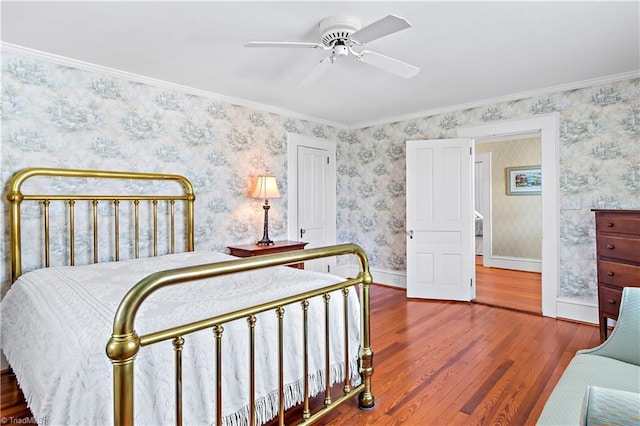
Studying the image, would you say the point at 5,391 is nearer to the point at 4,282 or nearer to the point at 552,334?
the point at 4,282

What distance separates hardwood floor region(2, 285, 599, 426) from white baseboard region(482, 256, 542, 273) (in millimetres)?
2667

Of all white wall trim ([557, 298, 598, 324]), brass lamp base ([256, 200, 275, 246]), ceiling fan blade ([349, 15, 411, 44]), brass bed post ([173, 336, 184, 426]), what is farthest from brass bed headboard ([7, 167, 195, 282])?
white wall trim ([557, 298, 598, 324])

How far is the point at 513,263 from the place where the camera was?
613 cm

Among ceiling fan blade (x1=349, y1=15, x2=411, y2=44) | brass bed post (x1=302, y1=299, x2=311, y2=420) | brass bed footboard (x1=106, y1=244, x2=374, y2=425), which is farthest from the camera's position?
ceiling fan blade (x1=349, y1=15, x2=411, y2=44)

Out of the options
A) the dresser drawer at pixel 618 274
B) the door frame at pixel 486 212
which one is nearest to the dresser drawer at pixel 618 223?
the dresser drawer at pixel 618 274

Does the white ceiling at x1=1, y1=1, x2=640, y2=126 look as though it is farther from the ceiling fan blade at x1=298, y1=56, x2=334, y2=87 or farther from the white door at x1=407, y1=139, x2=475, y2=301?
the white door at x1=407, y1=139, x2=475, y2=301

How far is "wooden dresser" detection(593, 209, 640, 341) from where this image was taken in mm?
2646

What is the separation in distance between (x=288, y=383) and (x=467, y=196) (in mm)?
3235

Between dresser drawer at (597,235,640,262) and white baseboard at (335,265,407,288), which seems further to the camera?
white baseboard at (335,265,407,288)

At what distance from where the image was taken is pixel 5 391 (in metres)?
2.26

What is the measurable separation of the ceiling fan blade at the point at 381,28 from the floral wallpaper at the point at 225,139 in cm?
216

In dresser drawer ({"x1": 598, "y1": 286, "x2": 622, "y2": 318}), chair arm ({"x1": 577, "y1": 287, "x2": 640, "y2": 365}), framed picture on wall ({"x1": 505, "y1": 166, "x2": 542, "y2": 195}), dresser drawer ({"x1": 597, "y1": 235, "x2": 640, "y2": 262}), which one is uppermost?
framed picture on wall ({"x1": 505, "y1": 166, "x2": 542, "y2": 195})

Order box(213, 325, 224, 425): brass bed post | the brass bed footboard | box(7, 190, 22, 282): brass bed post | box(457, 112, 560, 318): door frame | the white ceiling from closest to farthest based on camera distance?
1. the brass bed footboard
2. box(213, 325, 224, 425): brass bed post
3. the white ceiling
4. box(7, 190, 22, 282): brass bed post
5. box(457, 112, 560, 318): door frame

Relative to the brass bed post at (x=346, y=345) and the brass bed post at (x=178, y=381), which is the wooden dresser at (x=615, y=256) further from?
the brass bed post at (x=178, y=381)
